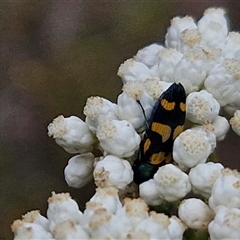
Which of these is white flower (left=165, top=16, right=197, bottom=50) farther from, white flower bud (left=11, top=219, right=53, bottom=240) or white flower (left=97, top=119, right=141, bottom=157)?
white flower bud (left=11, top=219, right=53, bottom=240)

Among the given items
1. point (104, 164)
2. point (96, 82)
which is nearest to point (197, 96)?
point (104, 164)

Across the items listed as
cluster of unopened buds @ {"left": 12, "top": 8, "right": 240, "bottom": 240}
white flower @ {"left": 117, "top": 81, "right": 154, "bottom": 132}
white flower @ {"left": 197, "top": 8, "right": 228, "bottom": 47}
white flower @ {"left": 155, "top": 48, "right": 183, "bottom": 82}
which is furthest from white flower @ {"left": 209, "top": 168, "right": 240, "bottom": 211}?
white flower @ {"left": 197, "top": 8, "right": 228, "bottom": 47}

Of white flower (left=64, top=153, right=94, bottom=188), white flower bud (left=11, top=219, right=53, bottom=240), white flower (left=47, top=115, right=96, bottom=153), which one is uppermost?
white flower (left=47, top=115, right=96, bottom=153)

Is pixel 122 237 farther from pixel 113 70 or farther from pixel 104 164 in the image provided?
pixel 113 70

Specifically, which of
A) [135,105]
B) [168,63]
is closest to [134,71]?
[168,63]

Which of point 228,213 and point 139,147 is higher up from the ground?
point 139,147
